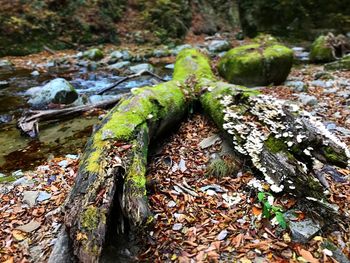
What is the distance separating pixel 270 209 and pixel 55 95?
5974 mm

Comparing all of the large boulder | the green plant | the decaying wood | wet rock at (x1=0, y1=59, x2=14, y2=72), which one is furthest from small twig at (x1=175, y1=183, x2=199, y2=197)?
wet rock at (x1=0, y1=59, x2=14, y2=72)

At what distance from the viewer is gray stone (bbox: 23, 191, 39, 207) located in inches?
140

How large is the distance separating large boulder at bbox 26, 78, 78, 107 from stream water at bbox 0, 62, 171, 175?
30cm

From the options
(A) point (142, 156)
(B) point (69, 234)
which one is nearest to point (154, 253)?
(B) point (69, 234)

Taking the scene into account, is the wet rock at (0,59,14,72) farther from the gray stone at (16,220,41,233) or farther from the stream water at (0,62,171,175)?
the gray stone at (16,220,41,233)

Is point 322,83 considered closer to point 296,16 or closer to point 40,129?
point 40,129

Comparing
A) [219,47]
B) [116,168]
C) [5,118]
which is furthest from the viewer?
[219,47]

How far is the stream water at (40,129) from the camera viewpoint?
4.97 m

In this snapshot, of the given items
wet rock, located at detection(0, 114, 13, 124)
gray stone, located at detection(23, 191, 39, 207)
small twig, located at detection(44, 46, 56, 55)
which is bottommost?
small twig, located at detection(44, 46, 56, 55)

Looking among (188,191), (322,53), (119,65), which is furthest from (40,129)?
(322,53)

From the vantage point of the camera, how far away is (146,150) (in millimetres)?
3684

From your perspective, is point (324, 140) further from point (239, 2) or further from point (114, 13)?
point (239, 2)

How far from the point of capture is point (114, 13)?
16828 millimetres

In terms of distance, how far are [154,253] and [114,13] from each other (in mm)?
16225
